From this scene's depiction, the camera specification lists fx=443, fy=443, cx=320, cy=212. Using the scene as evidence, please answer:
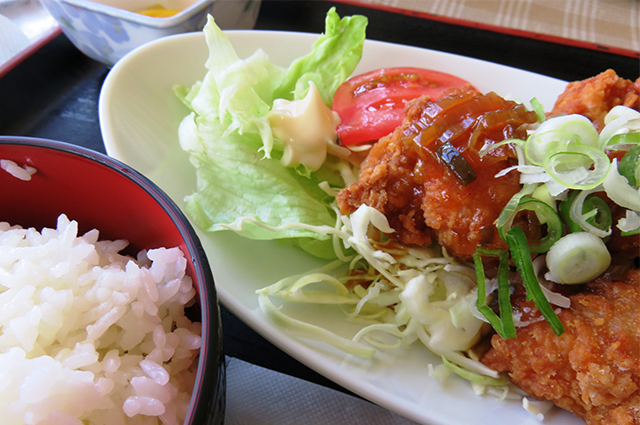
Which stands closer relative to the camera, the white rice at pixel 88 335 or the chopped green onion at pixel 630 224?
the white rice at pixel 88 335

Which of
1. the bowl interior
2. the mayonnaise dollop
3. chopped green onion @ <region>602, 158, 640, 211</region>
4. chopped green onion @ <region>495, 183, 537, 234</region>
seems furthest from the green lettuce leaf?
the bowl interior

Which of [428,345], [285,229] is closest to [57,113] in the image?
[285,229]

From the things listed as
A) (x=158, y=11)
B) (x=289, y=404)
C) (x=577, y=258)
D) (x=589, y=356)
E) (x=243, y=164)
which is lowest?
(x=289, y=404)

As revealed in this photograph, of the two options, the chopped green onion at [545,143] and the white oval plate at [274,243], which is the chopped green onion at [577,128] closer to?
the chopped green onion at [545,143]

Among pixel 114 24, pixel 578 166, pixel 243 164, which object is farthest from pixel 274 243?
pixel 114 24

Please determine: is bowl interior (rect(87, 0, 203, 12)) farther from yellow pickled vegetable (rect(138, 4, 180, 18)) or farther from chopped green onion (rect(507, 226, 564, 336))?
chopped green onion (rect(507, 226, 564, 336))

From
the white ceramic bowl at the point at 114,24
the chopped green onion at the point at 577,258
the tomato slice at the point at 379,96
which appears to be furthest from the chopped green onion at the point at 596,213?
the white ceramic bowl at the point at 114,24

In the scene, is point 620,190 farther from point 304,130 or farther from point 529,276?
point 304,130
